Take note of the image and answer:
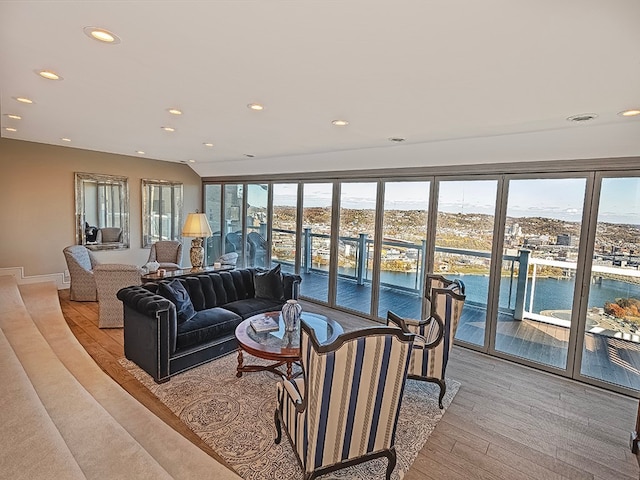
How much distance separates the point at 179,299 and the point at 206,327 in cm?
43

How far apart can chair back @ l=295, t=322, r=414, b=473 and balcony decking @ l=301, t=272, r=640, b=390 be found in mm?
2801

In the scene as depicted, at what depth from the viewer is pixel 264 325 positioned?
3455 millimetres

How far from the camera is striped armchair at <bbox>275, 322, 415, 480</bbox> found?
183 centimetres

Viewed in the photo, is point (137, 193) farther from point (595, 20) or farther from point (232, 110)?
point (595, 20)

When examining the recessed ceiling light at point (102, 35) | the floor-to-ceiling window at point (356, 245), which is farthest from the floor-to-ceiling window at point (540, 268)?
the recessed ceiling light at point (102, 35)

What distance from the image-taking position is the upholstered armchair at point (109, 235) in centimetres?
647

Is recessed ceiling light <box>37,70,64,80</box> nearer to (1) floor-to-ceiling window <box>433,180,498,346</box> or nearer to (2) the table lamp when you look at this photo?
(2) the table lamp

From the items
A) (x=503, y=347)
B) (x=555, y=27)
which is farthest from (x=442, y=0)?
(x=503, y=347)

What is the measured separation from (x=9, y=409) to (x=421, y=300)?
452 centimetres

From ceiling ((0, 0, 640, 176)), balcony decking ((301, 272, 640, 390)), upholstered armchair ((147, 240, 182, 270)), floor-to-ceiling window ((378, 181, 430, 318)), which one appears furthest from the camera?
upholstered armchair ((147, 240, 182, 270))

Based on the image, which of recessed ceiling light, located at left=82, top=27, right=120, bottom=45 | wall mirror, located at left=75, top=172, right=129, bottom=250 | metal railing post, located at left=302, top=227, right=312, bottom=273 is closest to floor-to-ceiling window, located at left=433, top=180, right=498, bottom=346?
metal railing post, located at left=302, top=227, right=312, bottom=273

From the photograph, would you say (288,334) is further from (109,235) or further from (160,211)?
(160,211)

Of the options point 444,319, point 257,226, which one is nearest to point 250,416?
point 444,319

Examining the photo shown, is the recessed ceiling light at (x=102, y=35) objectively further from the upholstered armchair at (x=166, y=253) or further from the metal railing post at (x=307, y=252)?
the upholstered armchair at (x=166, y=253)
